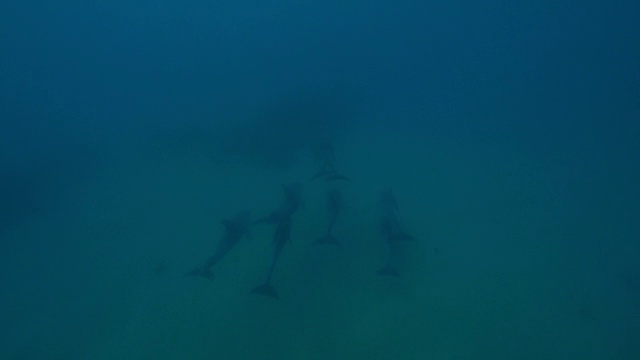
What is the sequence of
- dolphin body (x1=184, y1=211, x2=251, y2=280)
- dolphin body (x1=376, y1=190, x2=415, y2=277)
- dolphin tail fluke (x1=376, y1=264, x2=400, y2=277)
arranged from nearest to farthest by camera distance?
dolphin tail fluke (x1=376, y1=264, x2=400, y2=277) < dolphin body (x1=376, y1=190, x2=415, y2=277) < dolphin body (x1=184, y1=211, x2=251, y2=280)

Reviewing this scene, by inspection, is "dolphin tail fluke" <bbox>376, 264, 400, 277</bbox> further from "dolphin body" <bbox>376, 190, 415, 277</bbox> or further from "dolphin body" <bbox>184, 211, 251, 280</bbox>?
"dolphin body" <bbox>184, 211, 251, 280</bbox>

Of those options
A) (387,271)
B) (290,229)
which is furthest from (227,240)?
(387,271)

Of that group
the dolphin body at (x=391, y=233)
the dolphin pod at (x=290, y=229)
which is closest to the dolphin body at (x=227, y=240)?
the dolphin pod at (x=290, y=229)

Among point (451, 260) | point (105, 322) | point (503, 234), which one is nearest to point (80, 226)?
point (105, 322)

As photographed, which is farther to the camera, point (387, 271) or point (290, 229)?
point (290, 229)

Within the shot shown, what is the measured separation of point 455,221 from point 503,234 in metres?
0.60

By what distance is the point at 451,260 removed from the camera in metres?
5.75

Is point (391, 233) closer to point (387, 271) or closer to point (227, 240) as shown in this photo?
point (387, 271)

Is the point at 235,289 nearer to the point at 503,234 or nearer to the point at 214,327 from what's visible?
the point at 214,327

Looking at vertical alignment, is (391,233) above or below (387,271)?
above

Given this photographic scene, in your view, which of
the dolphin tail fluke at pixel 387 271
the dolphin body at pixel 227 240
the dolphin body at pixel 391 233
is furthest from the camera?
the dolphin body at pixel 227 240

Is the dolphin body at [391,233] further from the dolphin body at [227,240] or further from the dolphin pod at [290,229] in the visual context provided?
the dolphin body at [227,240]

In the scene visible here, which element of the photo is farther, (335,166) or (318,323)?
(335,166)

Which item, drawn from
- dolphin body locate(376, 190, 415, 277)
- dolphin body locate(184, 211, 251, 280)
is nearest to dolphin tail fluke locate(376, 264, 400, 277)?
dolphin body locate(376, 190, 415, 277)
